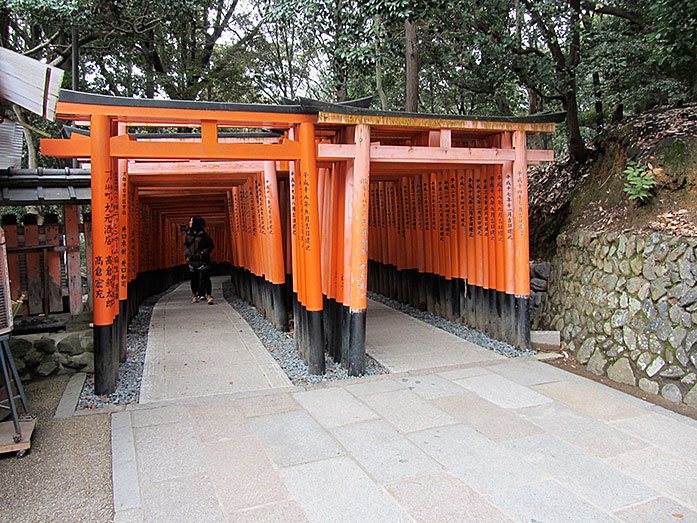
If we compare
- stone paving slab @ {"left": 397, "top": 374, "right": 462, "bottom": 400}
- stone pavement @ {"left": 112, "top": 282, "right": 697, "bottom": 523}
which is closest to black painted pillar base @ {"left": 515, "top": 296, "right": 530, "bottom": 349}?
stone pavement @ {"left": 112, "top": 282, "right": 697, "bottom": 523}

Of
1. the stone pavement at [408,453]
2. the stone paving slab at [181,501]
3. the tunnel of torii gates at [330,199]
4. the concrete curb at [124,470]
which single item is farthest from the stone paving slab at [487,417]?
the concrete curb at [124,470]

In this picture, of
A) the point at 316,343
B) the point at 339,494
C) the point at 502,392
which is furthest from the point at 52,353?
the point at 502,392

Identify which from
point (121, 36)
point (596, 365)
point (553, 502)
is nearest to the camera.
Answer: point (553, 502)

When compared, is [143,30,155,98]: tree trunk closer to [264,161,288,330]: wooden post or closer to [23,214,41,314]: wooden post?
[264,161,288,330]: wooden post

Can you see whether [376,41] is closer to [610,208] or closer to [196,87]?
[610,208]

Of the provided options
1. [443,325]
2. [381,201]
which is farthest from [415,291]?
[381,201]

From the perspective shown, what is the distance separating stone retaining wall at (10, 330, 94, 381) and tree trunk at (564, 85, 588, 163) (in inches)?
326

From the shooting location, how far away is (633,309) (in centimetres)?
575

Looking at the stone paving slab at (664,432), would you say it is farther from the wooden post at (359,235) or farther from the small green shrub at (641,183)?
the small green shrub at (641,183)

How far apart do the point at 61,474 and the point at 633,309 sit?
227 inches

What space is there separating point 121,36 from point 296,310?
8275 mm

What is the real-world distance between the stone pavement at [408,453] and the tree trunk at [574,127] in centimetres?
502

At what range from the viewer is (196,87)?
14906 mm

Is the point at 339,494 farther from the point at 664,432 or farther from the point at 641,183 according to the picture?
the point at 641,183
